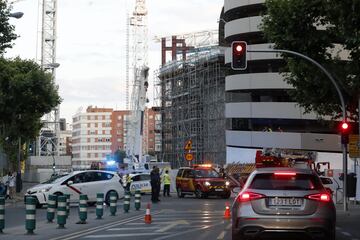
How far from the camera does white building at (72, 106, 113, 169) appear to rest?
175 meters

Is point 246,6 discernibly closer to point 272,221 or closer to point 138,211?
point 138,211

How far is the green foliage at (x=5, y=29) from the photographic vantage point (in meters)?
22.1

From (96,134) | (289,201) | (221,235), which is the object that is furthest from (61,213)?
(96,134)

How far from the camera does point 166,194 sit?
40312mm

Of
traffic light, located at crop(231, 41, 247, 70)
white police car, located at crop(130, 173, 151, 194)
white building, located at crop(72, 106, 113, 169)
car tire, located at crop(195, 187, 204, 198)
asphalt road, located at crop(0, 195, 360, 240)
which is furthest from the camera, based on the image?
white building, located at crop(72, 106, 113, 169)

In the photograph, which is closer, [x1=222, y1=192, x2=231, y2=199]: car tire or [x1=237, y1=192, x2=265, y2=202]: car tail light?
[x1=237, y1=192, x2=265, y2=202]: car tail light

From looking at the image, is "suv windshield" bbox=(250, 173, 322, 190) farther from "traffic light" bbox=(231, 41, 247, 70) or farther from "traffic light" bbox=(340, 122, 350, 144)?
"traffic light" bbox=(340, 122, 350, 144)

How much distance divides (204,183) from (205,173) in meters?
0.87

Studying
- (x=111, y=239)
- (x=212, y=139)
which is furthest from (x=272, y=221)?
(x=212, y=139)

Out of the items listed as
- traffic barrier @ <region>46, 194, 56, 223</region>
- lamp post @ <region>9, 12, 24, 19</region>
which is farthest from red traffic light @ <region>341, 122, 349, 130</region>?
lamp post @ <region>9, 12, 24, 19</region>

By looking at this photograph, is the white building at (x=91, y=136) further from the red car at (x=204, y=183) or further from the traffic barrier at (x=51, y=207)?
the traffic barrier at (x=51, y=207)

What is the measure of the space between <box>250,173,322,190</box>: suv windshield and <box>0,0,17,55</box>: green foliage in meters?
13.7

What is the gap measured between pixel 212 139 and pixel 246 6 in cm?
1555

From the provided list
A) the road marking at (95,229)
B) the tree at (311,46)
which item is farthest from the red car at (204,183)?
the road marking at (95,229)
